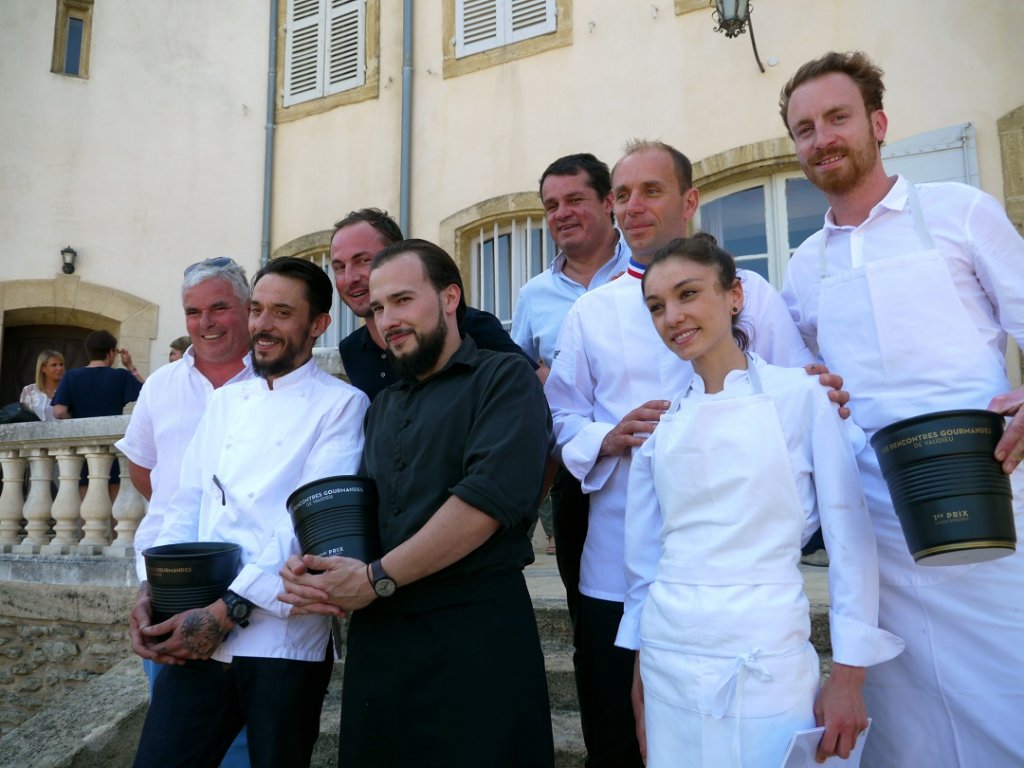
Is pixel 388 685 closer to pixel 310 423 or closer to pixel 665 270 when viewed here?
pixel 310 423

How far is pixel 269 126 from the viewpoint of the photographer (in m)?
Answer: 9.70

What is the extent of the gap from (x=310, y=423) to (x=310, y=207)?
290 inches

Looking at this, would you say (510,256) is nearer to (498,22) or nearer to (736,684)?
(498,22)

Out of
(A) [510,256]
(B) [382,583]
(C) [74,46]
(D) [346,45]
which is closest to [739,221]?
(A) [510,256]

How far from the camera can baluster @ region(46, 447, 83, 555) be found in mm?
5098

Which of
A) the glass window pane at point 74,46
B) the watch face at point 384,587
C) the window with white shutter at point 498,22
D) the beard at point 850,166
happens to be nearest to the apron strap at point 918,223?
the beard at point 850,166

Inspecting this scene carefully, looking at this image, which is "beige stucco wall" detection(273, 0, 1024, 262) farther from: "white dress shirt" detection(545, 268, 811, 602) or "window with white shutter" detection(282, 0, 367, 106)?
→ "white dress shirt" detection(545, 268, 811, 602)

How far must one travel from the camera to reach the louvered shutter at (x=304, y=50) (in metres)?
9.55

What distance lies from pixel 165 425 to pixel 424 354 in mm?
1137

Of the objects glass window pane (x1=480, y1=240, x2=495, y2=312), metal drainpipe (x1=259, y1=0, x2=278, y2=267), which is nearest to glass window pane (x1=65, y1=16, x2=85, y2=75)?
metal drainpipe (x1=259, y1=0, x2=278, y2=267)

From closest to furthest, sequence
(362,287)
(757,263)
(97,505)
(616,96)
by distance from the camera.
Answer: (362,287)
(97,505)
(757,263)
(616,96)

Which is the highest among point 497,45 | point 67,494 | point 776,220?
point 497,45

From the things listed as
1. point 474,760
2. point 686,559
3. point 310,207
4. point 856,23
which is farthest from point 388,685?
point 310,207

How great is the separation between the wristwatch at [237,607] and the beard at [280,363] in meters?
0.66
